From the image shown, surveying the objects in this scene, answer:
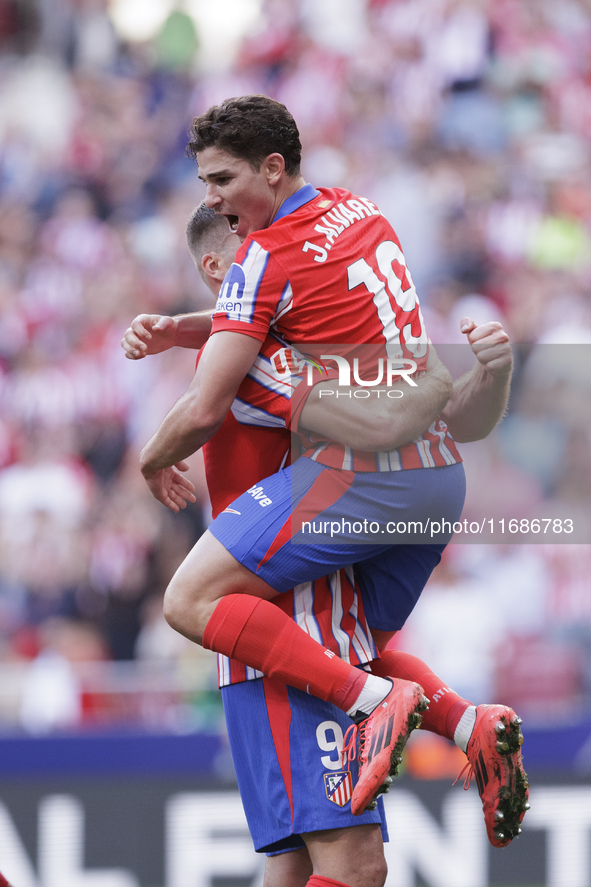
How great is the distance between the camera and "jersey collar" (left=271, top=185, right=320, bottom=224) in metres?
3.08

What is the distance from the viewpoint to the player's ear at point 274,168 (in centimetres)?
307

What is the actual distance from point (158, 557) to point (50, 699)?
53.6 inches

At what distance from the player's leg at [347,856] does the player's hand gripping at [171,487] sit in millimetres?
997

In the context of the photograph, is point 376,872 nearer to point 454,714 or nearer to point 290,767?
point 290,767

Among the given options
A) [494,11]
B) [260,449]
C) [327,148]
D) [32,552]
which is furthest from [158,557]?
[494,11]

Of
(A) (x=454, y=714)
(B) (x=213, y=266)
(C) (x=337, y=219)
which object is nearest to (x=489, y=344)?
(C) (x=337, y=219)

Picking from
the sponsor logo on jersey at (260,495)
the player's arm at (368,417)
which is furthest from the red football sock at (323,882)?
the player's arm at (368,417)

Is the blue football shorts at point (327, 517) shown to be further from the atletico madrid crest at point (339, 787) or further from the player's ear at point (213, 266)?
the player's ear at point (213, 266)

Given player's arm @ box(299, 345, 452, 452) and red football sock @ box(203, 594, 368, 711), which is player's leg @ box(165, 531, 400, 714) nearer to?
red football sock @ box(203, 594, 368, 711)

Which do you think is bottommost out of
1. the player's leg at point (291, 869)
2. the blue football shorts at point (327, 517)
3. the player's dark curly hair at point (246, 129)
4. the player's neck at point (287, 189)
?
the player's leg at point (291, 869)

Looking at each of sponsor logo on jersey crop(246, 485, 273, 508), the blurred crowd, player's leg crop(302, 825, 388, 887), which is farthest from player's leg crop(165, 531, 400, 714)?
the blurred crowd

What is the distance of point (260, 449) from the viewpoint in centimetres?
316

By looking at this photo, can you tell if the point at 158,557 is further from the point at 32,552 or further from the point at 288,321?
the point at 288,321

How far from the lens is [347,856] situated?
3.01 meters
